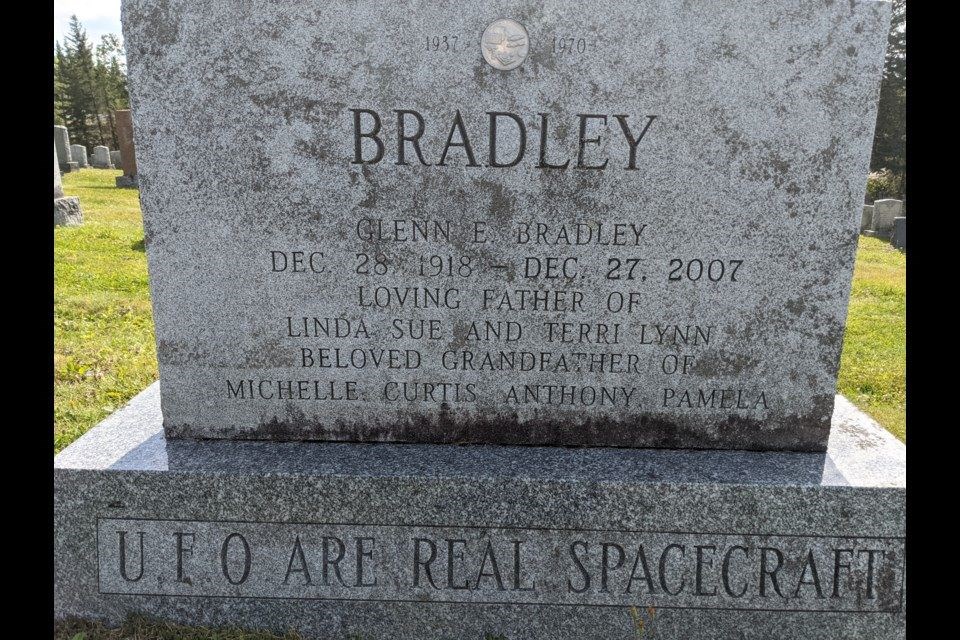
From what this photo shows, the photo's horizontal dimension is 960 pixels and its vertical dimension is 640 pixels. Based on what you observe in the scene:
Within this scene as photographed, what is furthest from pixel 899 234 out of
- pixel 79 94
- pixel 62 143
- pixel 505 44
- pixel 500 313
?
pixel 79 94

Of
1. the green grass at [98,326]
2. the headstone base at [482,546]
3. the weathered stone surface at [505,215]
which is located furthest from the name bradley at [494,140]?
the green grass at [98,326]

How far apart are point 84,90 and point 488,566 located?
3677 cm

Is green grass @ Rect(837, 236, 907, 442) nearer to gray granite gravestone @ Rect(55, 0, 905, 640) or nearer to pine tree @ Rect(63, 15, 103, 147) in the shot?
gray granite gravestone @ Rect(55, 0, 905, 640)

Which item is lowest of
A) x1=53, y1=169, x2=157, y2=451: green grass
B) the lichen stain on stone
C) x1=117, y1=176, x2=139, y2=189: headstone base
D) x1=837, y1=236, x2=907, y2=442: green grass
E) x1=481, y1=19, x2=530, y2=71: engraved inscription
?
x1=837, y1=236, x2=907, y2=442: green grass

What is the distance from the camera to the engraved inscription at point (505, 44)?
2.38m

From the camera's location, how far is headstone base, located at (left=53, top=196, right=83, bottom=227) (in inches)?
410

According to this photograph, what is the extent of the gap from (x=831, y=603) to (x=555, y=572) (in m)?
1.04

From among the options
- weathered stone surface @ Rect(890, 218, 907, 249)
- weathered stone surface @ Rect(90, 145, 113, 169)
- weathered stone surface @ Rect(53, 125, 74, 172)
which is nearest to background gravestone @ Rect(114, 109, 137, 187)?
weathered stone surface @ Rect(53, 125, 74, 172)

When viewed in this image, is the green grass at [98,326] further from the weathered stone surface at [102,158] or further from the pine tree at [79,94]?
the pine tree at [79,94]

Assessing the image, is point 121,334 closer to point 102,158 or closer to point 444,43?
point 444,43

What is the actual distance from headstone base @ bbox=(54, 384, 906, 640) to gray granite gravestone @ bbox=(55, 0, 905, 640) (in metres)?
0.01

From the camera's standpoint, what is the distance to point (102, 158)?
1003 inches

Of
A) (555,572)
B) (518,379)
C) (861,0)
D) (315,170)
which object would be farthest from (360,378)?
(861,0)

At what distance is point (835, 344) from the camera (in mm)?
2639
